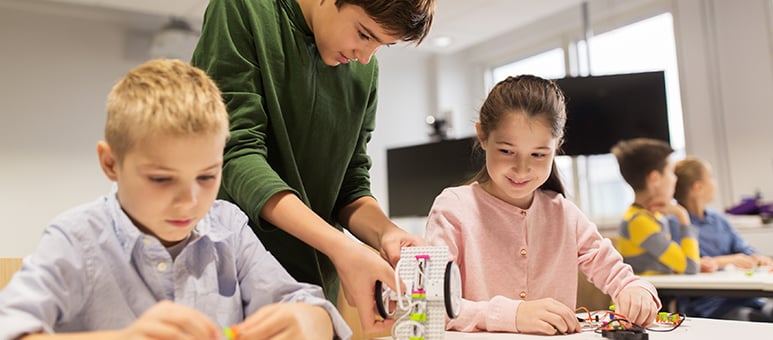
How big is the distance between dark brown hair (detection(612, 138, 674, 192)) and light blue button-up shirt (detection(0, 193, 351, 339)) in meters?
2.62

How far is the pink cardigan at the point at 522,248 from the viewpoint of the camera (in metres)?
1.30

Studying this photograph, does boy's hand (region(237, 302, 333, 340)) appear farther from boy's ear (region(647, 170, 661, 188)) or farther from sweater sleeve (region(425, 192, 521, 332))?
boy's ear (region(647, 170, 661, 188))

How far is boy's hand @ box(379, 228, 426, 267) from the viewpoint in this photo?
3.27 ft

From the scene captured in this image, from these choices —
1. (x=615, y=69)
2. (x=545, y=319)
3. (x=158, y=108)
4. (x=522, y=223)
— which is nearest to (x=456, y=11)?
(x=615, y=69)

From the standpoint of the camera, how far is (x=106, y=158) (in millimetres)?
771

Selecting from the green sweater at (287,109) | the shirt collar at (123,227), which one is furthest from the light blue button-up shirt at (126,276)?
the green sweater at (287,109)

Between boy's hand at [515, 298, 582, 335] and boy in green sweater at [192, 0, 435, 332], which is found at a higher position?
boy in green sweater at [192, 0, 435, 332]

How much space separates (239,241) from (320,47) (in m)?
0.41

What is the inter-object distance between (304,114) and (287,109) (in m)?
0.03

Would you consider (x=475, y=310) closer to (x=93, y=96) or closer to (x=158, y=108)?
(x=158, y=108)

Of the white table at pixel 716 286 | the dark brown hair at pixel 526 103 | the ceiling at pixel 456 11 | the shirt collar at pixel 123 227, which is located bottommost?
the white table at pixel 716 286

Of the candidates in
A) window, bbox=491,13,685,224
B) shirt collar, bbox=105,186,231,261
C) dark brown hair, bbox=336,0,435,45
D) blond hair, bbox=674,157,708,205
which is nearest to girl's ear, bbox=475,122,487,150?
dark brown hair, bbox=336,0,435,45

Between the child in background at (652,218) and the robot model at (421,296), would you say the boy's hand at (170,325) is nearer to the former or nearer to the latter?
the robot model at (421,296)

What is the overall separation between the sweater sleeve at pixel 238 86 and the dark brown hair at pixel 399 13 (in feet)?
0.58
